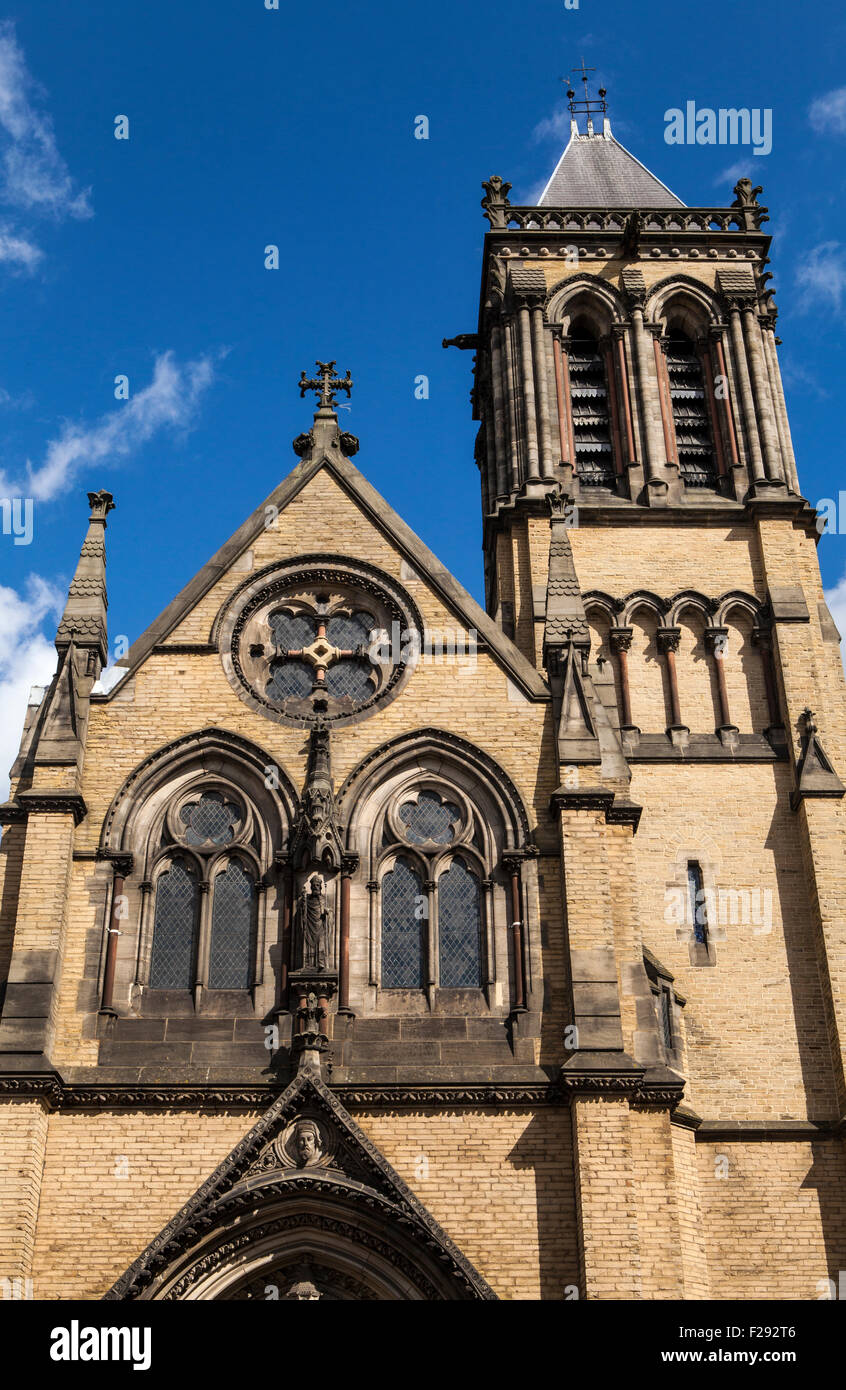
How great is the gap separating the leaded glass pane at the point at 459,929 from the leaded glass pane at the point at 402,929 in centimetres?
27

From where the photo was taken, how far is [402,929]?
19406 millimetres

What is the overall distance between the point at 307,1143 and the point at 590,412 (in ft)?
60.9

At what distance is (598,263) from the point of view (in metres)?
32.9

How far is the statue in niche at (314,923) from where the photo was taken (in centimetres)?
1825

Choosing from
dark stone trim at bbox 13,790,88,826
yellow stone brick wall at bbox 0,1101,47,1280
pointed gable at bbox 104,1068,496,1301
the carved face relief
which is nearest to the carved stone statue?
pointed gable at bbox 104,1068,496,1301

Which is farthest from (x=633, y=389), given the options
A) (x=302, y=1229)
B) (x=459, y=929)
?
(x=302, y=1229)

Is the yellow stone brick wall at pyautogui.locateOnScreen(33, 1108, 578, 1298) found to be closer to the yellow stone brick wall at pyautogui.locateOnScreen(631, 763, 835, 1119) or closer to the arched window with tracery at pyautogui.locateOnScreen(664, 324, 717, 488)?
the yellow stone brick wall at pyautogui.locateOnScreen(631, 763, 835, 1119)

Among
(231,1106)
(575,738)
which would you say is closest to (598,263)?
(575,738)

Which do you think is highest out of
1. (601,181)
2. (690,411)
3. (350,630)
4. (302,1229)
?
Result: (601,181)

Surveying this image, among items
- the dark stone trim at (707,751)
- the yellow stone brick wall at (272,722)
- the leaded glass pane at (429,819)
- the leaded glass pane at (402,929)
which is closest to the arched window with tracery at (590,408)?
the dark stone trim at (707,751)

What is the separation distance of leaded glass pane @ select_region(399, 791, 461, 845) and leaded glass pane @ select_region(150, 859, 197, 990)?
281 centimetres

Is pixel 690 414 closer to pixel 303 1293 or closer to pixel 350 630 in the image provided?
pixel 350 630

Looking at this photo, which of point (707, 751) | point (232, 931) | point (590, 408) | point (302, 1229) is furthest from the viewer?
point (590, 408)

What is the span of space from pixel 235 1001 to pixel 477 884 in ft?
10.9
